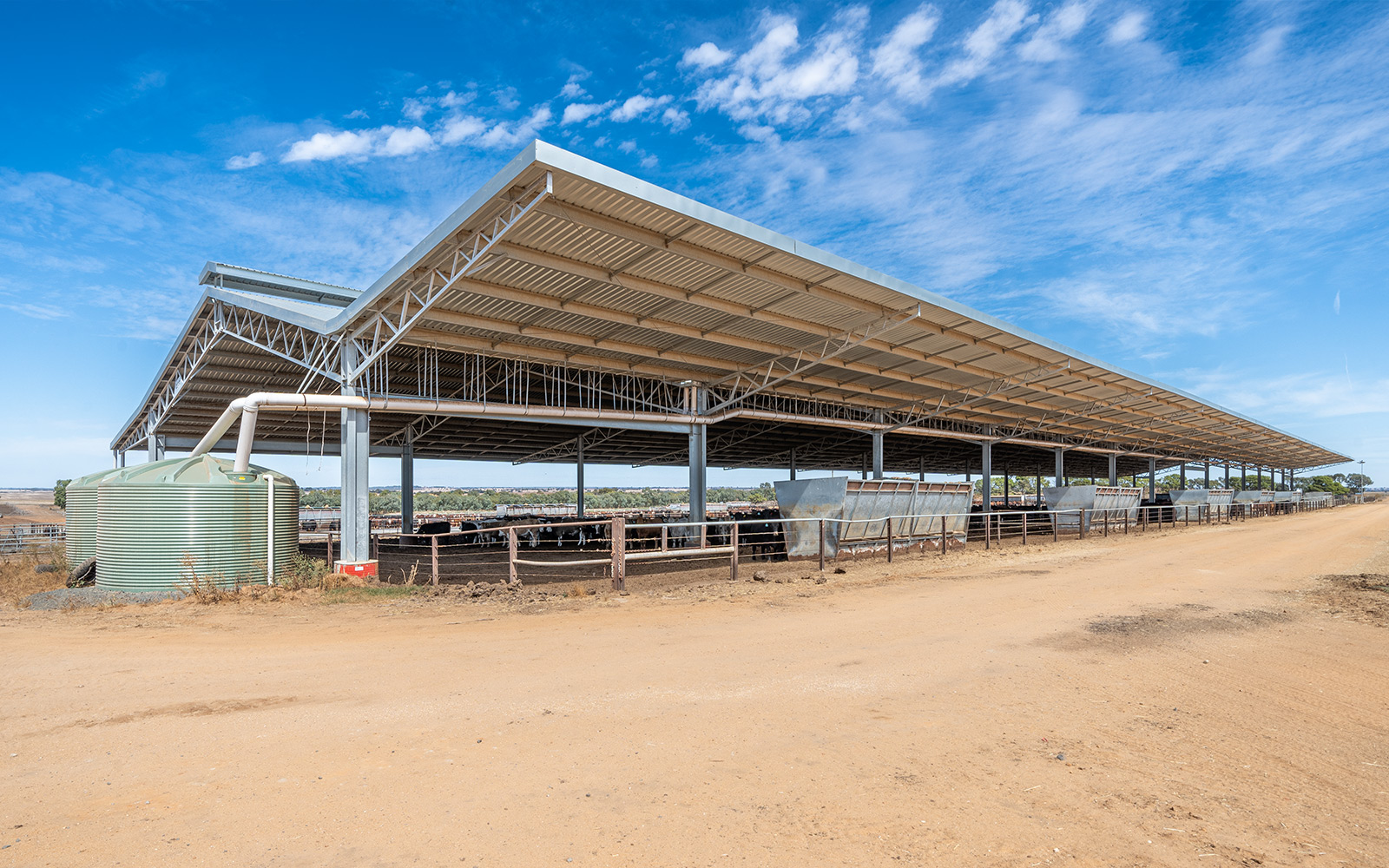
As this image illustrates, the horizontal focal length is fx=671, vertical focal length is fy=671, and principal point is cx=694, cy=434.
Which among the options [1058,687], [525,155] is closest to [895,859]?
[1058,687]

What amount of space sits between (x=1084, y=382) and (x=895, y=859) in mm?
34302

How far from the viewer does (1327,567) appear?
16.0 m

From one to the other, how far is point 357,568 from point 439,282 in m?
7.19

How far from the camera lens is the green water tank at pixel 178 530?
12.9 m

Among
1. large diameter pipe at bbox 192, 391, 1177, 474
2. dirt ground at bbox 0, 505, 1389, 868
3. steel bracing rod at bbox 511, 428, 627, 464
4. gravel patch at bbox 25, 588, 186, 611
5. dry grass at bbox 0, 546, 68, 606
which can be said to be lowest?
dry grass at bbox 0, 546, 68, 606

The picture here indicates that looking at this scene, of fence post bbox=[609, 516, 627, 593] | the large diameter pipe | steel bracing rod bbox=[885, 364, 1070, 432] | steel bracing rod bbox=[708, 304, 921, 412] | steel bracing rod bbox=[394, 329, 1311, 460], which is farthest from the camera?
steel bracing rod bbox=[885, 364, 1070, 432]

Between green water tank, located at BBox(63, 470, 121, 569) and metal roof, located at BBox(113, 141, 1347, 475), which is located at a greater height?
metal roof, located at BBox(113, 141, 1347, 475)

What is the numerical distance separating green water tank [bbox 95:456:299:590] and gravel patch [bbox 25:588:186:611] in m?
0.15

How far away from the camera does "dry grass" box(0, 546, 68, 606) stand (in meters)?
14.0

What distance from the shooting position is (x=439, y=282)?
51.1ft

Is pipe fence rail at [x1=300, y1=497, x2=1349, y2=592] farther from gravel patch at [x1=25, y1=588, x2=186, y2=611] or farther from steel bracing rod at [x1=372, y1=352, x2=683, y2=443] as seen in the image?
steel bracing rod at [x1=372, y1=352, x2=683, y2=443]

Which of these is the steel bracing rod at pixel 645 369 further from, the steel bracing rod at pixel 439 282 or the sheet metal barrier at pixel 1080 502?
the sheet metal barrier at pixel 1080 502

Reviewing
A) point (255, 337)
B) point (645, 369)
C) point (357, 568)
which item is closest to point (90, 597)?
point (357, 568)

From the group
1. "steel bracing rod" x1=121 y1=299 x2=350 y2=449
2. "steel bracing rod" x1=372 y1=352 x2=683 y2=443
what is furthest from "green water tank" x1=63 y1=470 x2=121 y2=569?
"steel bracing rod" x1=372 y1=352 x2=683 y2=443
